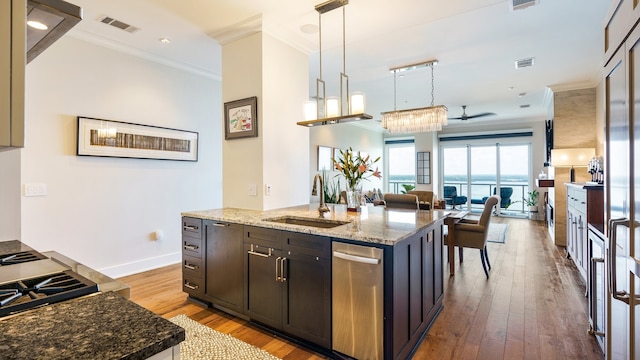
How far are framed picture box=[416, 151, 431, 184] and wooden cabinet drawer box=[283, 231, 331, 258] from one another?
8.24 metres

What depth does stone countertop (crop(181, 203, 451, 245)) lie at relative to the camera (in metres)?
2.01

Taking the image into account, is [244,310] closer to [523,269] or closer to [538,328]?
[538,328]

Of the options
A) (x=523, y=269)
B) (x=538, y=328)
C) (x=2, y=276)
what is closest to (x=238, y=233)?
(x=2, y=276)

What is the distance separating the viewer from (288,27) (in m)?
3.23

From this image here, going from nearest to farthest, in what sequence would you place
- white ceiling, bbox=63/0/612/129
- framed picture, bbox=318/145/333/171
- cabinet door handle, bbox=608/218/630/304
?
cabinet door handle, bbox=608/218/630/304, white ceiling, bbox=63/0/612/129, framed picture, bbox=318/145/333/171

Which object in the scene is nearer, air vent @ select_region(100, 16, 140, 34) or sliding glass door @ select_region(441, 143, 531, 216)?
air vent @ select_region(100, 16, 140, 34)

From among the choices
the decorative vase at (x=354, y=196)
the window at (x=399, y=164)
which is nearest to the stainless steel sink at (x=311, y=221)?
the decorative vase at (x=354, y=196)

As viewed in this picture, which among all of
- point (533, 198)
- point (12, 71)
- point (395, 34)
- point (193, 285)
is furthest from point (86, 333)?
point (533, 198)

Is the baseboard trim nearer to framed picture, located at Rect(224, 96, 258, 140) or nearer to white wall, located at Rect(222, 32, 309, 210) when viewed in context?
white wall, located at Rect(222, 32, 309, 210)

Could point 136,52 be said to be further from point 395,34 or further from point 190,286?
point 395,34

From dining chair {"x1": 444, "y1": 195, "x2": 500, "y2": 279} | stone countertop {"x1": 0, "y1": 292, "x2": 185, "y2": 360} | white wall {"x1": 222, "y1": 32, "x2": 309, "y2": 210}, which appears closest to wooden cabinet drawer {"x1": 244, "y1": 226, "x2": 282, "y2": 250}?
white wall {"x1": 222, "y1": 32, "x2": 309, "y2": 210}

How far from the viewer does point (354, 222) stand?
250cm

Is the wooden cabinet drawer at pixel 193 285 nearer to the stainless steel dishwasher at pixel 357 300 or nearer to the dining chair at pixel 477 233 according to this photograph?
the stainless steel dishwasher at pixel 357 300

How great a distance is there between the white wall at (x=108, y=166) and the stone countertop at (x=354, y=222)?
58.1 inches
